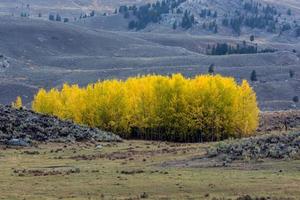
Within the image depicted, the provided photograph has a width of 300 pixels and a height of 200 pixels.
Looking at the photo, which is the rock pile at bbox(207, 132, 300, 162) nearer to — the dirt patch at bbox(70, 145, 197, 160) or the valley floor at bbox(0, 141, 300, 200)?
the valley floor at bbox(0, 141, 300, 200)

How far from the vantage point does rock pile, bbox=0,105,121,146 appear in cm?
8369

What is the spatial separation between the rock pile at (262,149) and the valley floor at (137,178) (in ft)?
6.71

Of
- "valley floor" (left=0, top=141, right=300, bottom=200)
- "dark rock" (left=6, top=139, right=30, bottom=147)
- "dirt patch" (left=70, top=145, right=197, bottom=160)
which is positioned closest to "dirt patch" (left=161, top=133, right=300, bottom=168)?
"valley floor" (left=0, top=141, right=300, bottom=200)

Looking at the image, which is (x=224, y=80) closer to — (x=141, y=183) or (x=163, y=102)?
(x=163, y=102)

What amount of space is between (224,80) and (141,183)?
6397 centimetres

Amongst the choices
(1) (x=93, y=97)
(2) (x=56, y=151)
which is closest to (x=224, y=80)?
(1) (x=93, y=97)

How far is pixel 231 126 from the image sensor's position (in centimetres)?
10419

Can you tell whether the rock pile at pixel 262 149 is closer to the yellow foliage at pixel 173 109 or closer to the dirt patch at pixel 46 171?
the dirt patch at pixel 46 171

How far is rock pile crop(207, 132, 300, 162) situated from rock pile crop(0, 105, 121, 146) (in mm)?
29138

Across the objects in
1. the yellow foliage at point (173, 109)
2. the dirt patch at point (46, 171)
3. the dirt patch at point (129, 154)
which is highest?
the dirt patch at point (46, 171)

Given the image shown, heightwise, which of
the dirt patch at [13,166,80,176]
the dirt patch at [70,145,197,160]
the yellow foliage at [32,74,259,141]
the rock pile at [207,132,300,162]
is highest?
the rock pile at [207,132,300,162]

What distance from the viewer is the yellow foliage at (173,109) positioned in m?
102

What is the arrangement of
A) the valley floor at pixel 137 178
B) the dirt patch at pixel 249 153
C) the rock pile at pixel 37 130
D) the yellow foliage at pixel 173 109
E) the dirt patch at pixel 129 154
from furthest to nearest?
the yellow foliage at pixel 173 109 < the rock pile at pixel 37 130 < the dirt patch at pixel 129 154 < the dirt patch at pixel 249 153 < the valley floor at pixel 137 178

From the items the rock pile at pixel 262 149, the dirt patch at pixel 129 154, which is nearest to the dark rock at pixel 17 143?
the dirt patch at pixel 129 154
